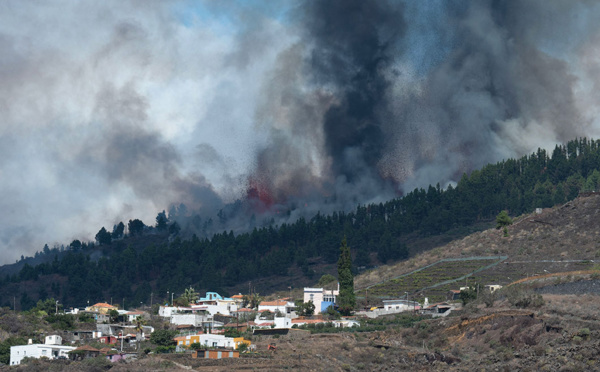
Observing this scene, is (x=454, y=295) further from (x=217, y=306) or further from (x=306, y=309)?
(x=217, y=306)

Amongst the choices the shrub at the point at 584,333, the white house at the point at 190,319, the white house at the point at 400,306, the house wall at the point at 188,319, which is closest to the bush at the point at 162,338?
the white house at the point at 190,319

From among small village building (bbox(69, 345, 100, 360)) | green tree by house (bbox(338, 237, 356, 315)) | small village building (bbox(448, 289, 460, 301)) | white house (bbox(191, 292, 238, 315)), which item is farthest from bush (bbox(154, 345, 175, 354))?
small village building (bbox(448, 289, 460, 301))

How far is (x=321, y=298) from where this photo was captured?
5453 inches

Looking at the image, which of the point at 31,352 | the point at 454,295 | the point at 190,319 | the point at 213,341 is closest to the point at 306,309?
the point at 190,319

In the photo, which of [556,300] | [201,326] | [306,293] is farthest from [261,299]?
[556,300]

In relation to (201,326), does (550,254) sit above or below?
above

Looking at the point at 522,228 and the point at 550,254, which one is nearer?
the point at 550,254

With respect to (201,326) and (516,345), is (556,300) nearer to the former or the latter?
(516,345)

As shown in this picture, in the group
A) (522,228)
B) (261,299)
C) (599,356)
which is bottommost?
(599,356)

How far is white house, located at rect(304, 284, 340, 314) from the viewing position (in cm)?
13400

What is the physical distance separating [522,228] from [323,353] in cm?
6848

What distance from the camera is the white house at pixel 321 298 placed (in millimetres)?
134000

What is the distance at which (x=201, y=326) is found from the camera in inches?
5059

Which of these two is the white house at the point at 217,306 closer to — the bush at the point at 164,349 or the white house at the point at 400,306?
the white house at the point at 400,306
